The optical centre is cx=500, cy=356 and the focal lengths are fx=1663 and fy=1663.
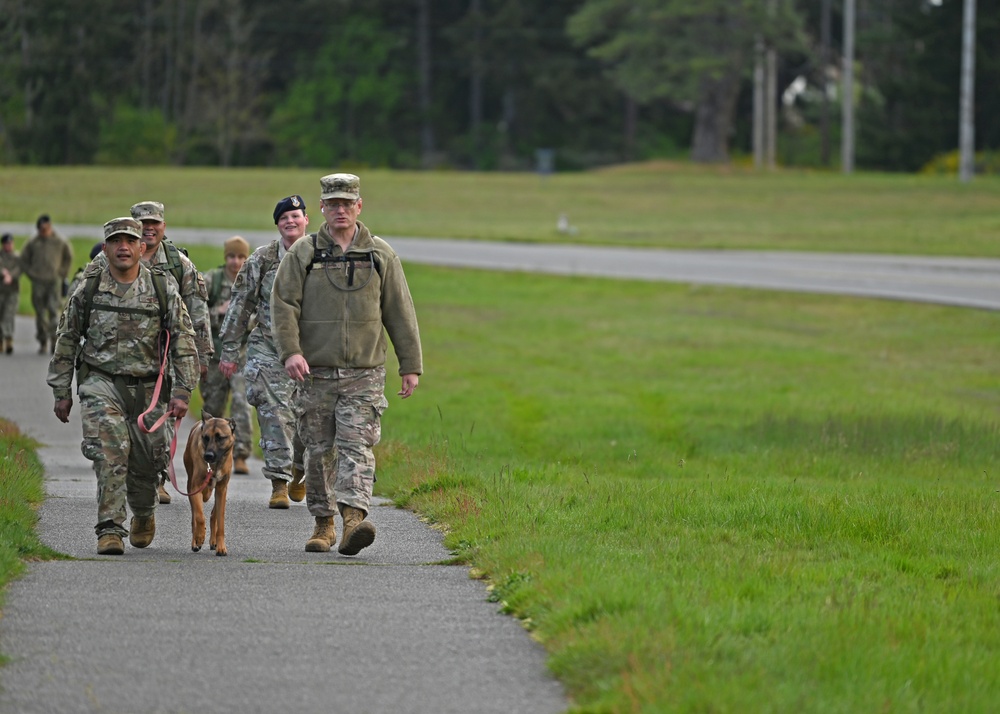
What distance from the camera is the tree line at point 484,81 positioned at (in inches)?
2721

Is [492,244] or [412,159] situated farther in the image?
[412,159]

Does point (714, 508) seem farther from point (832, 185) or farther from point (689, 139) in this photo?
point (689, 139)

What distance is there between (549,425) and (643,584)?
9579 mm

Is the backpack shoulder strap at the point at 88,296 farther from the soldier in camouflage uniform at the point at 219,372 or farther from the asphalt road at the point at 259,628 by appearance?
the soldier in camouflage uniform at the point at 219,372

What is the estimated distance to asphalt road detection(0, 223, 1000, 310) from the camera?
1201 inches

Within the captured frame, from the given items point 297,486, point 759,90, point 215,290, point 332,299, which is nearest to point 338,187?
point 332,299

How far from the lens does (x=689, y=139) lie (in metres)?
92.3

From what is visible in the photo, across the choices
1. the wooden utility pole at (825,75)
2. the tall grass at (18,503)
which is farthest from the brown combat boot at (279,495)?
the wooden utility pole at (825,75)

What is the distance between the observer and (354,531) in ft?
27.6

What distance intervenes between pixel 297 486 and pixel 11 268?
13180mm

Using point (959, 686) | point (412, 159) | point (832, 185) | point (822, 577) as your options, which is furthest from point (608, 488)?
point (412, 159)

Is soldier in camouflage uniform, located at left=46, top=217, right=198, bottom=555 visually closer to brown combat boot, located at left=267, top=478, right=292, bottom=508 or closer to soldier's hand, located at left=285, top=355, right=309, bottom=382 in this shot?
soldier's hand, located at left=285, top=355, right=309, bottom=382

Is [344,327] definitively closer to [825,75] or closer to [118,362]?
[118,362]

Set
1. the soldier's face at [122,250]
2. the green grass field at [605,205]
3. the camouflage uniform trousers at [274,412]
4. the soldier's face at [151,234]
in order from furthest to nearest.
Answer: the green grass field at [605,205] < the camouflage uniform trousers at [274,412] < the soldier's face at [151,234] < the soldier's face at [122,250]
